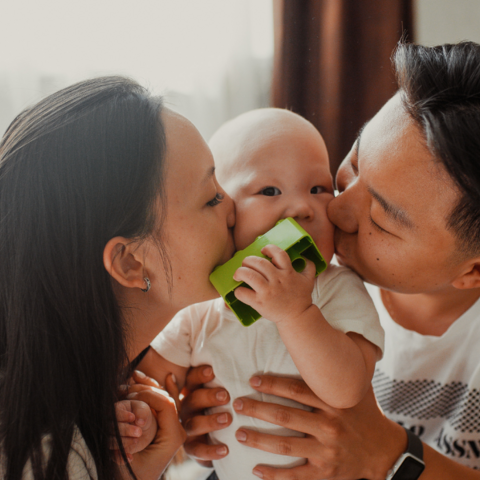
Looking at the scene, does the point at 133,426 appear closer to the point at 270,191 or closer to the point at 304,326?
the point at 304,326

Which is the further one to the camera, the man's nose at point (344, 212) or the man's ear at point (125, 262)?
the man's nose at point (344, 212)

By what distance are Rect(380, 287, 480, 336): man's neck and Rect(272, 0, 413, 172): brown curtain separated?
0.56 meters

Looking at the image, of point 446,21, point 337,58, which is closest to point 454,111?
point 446,21

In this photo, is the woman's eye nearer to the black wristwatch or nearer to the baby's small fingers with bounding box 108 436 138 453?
the baby's small fingers with bounding box 108 436 138 453

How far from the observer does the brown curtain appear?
1.33 m

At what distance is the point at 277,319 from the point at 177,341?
0.38m

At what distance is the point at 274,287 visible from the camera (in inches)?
30.9

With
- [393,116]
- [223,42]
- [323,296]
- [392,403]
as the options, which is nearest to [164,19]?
[223,42]

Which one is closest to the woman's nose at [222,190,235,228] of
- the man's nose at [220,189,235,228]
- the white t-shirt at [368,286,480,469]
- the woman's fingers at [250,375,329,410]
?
the man's nose at [220,189,235,228]

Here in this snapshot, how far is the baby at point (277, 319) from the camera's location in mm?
839

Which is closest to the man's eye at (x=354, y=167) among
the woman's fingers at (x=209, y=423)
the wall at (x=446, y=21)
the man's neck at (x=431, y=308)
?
the man's neck at (x=431, y=308)

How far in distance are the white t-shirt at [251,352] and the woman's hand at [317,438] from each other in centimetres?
3

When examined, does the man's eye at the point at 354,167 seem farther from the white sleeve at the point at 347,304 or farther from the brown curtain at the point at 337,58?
the brown curtain at the point at 337,58

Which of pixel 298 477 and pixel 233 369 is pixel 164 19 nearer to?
pixel 233 369
